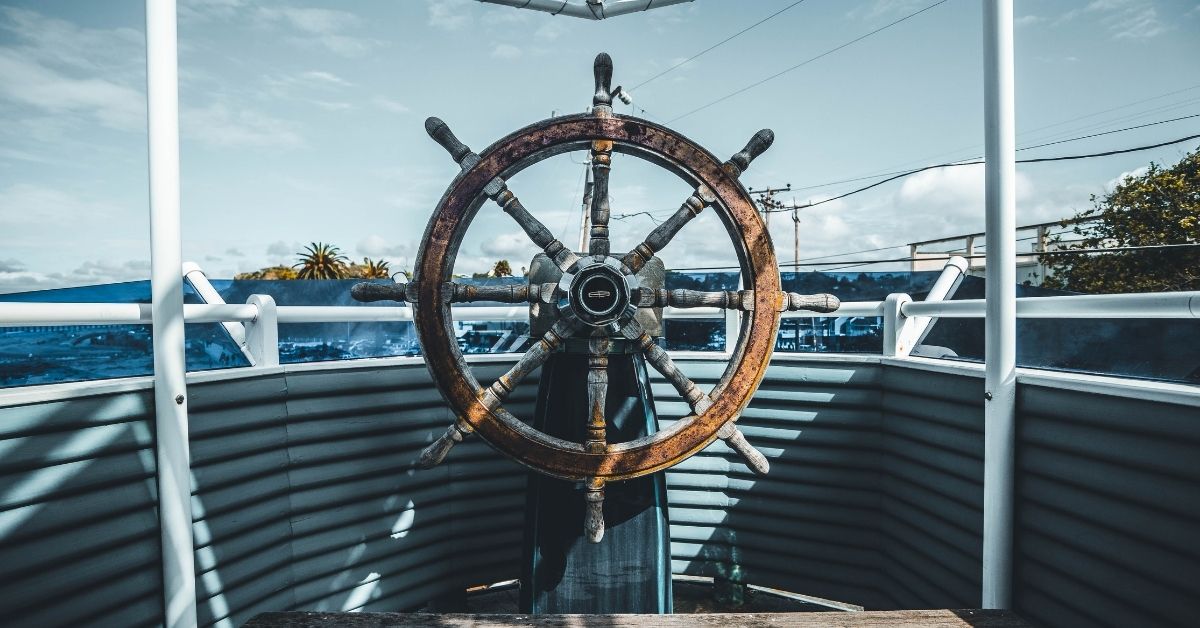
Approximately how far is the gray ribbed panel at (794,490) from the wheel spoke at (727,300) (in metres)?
0.83

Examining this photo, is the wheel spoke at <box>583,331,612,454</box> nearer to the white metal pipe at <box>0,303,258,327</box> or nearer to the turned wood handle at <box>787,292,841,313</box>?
the turned wood handle at <box>787,292,841,313</box>

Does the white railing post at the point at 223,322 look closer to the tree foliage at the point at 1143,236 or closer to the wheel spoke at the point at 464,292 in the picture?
the wheel spoke at the point at 464,292

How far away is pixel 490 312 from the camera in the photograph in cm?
236

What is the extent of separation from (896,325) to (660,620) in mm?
1422

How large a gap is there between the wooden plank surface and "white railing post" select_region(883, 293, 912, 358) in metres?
1.09

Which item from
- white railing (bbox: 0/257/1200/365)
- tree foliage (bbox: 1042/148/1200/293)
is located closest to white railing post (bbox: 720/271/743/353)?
white railing (bbox: 0/257/1200/365)

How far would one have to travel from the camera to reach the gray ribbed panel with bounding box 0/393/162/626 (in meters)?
1.26

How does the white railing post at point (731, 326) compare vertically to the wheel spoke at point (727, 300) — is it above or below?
below

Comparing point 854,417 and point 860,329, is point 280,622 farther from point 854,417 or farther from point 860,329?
point 860,329

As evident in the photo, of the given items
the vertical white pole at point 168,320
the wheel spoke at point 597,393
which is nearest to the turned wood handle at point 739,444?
the wheel spoke at point 597,393

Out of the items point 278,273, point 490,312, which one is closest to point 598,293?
point 490,312

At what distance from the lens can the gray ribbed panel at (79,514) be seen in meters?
1.26

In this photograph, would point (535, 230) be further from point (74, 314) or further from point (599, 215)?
point (74, 314)

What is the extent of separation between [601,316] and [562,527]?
1.87 feet
